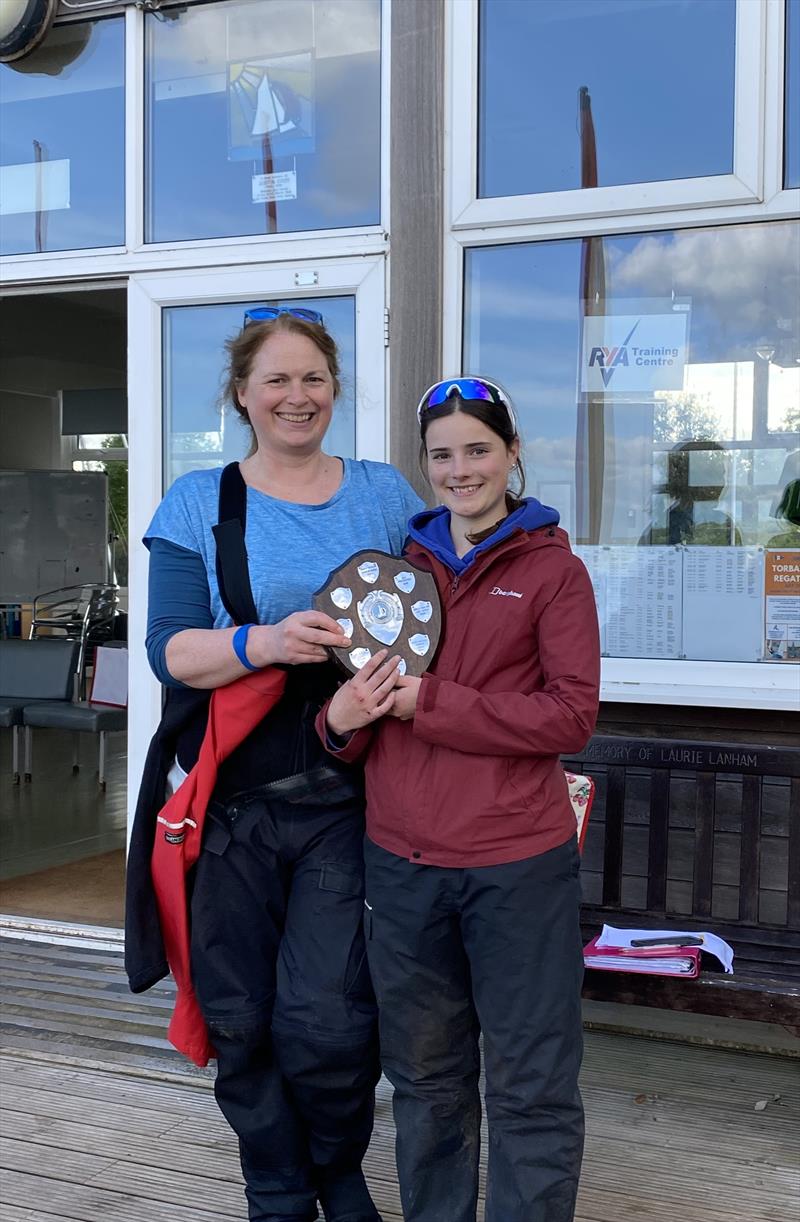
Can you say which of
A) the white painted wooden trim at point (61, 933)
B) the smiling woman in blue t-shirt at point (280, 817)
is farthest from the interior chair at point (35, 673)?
the smiling woman in blue t-shirt at point (280, 817)

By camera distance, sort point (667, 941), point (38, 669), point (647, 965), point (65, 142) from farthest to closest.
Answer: point (38, 669), point (65, 142), point (667, 941), point (647, 965)

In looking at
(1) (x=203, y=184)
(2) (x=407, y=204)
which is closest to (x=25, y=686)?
(1) (x=203, y=184)

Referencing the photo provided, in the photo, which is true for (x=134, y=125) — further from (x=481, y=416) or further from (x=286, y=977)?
(x=286, y=977)

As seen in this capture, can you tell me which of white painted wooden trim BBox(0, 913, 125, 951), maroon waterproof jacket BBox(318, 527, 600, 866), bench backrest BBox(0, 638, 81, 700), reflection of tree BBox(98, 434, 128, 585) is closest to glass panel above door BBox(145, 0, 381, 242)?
maroon waterproof jacket BBox(318, 527, 600, 866)

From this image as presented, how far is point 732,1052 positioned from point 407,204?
244 centimetres

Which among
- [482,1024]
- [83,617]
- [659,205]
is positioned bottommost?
[482,1024]

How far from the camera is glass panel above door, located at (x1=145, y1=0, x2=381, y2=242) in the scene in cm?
328

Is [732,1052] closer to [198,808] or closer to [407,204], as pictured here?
[198,808]

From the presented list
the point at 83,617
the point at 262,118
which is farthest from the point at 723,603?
the point at 83,617

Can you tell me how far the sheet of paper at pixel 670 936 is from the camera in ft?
8.63

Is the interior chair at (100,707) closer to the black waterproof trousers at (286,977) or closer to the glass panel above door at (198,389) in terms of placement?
the glass panel above door at (198,389)

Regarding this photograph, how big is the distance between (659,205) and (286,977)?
6.98ft

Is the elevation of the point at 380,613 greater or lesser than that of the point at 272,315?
lesser

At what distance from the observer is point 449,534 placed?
2.00m
